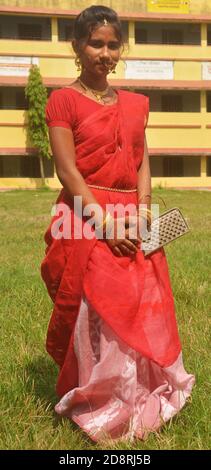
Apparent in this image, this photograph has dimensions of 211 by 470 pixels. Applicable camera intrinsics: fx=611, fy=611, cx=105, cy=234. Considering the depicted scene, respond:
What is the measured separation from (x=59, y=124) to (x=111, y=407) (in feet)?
3.65

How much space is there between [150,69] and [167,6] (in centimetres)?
259

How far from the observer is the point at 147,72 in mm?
23859

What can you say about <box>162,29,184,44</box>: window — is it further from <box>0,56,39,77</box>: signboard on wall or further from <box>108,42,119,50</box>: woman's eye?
<box>108,42,119,50</box>: woman's eye

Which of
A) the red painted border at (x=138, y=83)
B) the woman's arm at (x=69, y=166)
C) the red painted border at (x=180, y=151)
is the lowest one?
the red painted border at (x=180, y=151)

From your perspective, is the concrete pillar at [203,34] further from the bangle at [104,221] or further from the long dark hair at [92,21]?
the bangle at [104,221]

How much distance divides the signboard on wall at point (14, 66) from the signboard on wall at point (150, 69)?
3910mm

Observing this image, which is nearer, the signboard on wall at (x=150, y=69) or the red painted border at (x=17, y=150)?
the red painted border at (x=17, y=150)

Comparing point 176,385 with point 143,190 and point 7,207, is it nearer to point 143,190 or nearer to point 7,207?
point 143,190

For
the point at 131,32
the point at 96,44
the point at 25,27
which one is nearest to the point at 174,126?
the point at 131,32

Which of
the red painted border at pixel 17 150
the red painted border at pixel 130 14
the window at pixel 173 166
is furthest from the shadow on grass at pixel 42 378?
the window at pixel 173 166

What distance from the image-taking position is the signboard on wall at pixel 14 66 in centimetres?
Answer: 2303

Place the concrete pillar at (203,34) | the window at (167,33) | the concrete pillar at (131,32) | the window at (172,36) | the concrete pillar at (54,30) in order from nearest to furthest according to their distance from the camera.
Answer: the concrete pillar at (54,30) < the concrete pillar at (131,32) < the concrete pillar at (203,34) < the window at (167,33) < the window at (172,36)

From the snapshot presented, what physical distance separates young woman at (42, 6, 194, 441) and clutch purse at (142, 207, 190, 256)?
0.16ft

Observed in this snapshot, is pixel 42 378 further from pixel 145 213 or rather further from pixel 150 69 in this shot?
pixel 150 69
